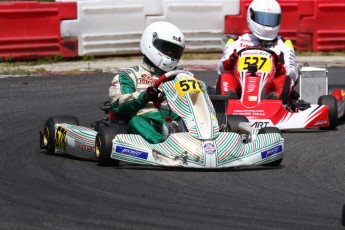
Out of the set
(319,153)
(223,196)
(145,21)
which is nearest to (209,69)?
(145,21)

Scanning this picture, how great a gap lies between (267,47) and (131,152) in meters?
3.85

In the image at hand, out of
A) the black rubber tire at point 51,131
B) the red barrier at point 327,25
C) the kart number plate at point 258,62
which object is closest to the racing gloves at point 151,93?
the black rubber tire at point 51,131

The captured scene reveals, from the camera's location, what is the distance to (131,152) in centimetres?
798

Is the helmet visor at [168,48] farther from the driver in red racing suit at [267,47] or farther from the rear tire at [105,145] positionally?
the driver in red racing suit at [267,47]

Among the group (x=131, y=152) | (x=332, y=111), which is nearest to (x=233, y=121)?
(x=131, y=152)

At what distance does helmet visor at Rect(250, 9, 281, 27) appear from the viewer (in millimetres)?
11555

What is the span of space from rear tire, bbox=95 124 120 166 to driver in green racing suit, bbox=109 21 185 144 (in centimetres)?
34

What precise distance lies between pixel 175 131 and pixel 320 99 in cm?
A: 285

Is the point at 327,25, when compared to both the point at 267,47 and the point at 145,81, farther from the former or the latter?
the point at 145,81

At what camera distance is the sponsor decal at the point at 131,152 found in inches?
314

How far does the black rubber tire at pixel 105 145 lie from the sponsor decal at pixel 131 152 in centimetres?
8

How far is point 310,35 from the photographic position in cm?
1655

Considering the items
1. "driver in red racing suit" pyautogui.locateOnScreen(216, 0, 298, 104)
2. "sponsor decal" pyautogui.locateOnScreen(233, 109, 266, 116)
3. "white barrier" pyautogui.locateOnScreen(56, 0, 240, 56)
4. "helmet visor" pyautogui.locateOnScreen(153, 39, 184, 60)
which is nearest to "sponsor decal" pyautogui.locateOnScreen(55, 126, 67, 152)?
"helmet visor" pyautogui.locateOnScreen(153, 39, 184, 60)

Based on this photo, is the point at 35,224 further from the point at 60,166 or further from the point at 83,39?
the point at 83,39
